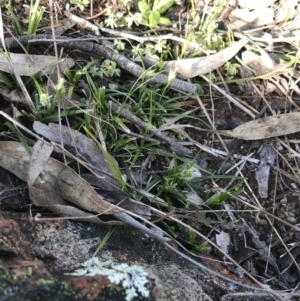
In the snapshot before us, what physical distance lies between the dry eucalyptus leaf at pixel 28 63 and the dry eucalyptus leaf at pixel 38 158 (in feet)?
1.39

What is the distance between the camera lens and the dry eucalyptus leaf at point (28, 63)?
221 centimetres

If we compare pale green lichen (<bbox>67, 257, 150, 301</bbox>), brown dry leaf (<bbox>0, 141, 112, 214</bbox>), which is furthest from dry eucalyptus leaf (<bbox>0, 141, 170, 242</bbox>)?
pale green lichen (<bbox>67, 257, 150, 301</bbox>)

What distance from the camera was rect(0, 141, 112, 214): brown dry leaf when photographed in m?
1.87

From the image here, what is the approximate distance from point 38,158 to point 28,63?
0.58 m

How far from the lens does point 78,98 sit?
2.28 m

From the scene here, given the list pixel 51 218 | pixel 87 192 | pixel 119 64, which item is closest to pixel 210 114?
pixel 119 64

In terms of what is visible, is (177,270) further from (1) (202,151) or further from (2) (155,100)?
(2) (155,100)

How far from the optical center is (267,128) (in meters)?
2.39

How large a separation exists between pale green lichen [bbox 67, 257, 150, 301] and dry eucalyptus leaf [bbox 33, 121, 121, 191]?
0.56 m

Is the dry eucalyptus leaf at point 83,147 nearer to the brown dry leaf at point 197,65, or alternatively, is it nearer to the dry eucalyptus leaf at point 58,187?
the dry eucalyptus leaf at point 58,187

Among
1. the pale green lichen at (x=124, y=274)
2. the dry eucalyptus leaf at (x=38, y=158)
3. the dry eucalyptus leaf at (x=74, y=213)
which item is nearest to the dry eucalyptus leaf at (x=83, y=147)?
the dry eucalyptus leaf at (x=38, y=158)

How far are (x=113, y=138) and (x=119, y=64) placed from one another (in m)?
0.45

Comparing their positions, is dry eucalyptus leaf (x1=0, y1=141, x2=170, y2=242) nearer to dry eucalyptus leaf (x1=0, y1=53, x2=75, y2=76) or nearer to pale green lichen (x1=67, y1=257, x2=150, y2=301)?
pale green lichen (x1=67, y1=257, x2=150, y2=301)

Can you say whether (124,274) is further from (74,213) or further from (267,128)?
(267,128)
